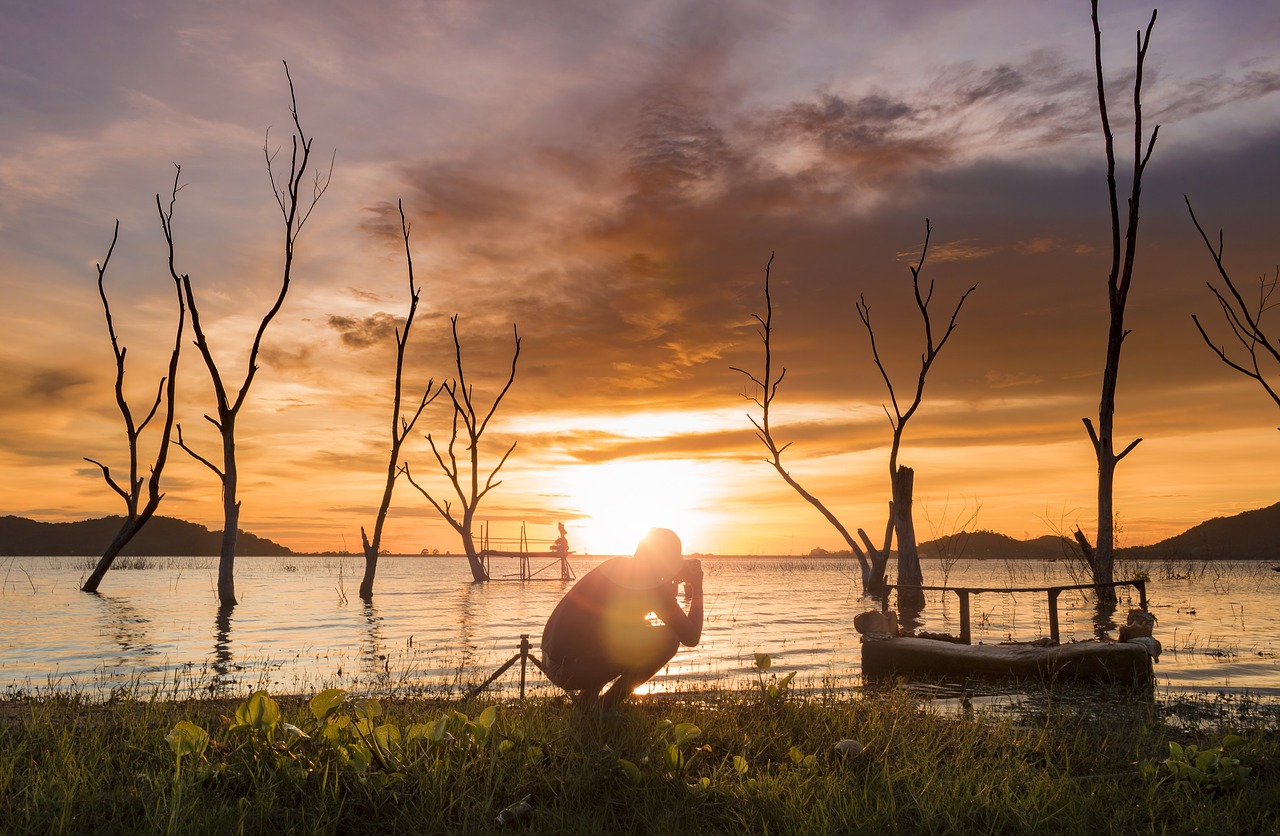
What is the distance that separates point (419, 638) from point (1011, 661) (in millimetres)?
11197

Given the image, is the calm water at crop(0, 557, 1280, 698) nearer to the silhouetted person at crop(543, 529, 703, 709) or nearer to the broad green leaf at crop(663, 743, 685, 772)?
the silhouetted person at crop(543, 529, 703, 709)

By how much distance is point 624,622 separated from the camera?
657cm

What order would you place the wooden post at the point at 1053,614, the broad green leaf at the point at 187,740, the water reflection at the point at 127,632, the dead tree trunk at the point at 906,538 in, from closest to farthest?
the broad green leaf at the point at 187,740, the water reflection at the point at 127,632, the wooden post at the point at 1053,614, the dead tree trunk at the point at 906,538

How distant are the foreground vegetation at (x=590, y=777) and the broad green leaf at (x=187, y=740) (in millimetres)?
11

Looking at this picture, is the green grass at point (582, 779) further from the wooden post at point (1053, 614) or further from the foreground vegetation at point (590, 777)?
the wooden post at point (1053, 614)

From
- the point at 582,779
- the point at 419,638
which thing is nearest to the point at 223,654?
the point at 419,638

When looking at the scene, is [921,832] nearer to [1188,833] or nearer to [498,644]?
[1188,833]

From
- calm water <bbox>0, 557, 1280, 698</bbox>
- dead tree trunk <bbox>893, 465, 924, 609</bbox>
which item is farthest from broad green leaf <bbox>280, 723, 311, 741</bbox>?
dead tree trunk <bbox>893, 465, 924, 609</bbox>

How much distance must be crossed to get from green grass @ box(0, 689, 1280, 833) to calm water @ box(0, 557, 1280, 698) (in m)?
3.89

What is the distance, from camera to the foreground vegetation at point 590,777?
14.5 feet

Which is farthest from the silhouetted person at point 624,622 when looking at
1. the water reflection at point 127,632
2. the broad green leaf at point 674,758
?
the water reflection at point 127,632

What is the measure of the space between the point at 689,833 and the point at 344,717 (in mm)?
2248

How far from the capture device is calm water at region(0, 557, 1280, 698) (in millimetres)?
11258

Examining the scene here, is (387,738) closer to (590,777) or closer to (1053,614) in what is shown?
(590,777)
